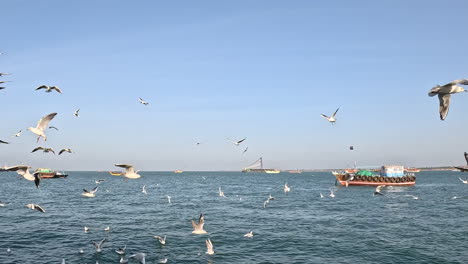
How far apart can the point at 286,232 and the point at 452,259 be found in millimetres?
12567

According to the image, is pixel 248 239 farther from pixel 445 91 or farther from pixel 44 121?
pixel 445 91

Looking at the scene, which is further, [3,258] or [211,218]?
[211,218]

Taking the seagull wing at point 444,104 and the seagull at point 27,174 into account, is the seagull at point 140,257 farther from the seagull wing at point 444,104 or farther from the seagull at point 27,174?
the seagull wing at point 444,104

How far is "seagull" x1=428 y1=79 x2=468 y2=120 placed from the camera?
8.99 m

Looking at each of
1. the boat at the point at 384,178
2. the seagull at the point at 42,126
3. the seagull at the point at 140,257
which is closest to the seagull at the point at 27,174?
the seagull at the point at 42,126

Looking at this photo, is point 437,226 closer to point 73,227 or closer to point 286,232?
point 286,232

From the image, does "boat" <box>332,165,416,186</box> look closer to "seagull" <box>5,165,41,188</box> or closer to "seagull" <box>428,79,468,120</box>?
"seagull" <box>5,165,41,188</box>

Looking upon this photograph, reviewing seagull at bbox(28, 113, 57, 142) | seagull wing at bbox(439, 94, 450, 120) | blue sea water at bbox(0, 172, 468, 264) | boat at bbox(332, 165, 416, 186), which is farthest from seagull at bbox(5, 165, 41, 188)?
boat at bbox(332, 165, 416, 186)

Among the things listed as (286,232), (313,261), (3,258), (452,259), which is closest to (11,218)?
(3,258)

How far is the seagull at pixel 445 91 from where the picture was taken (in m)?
8.99

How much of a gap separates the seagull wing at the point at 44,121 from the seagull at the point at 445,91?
42.1ft

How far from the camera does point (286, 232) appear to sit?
3188 cm

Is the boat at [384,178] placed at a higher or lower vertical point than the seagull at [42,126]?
lower

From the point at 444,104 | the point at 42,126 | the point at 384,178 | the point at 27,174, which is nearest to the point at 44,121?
the point at 42,126
